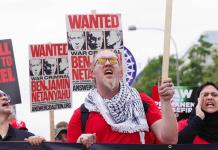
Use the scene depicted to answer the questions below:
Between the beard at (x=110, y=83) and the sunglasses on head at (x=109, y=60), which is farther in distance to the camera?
the sunglasses on head at (x=109, y=60)

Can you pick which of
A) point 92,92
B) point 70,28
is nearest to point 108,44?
point 70,28

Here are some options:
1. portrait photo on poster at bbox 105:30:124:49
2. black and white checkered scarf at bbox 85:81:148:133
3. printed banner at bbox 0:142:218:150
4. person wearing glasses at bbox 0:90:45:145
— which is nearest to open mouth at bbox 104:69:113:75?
black and white checkered scarf at bbox 85:81:148:133

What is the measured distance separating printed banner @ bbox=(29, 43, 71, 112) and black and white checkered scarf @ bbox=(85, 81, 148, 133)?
444cm

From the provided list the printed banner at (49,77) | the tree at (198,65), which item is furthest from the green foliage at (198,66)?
the printed banner at (49,77)

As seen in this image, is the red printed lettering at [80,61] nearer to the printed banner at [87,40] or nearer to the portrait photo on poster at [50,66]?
the printed banner at [87,40]

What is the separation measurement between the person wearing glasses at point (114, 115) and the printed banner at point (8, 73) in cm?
360

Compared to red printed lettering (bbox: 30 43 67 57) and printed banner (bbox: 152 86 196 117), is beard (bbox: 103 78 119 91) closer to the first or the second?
printed banner (bbox: 152 86 196 117)

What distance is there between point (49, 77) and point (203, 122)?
4.28 meters

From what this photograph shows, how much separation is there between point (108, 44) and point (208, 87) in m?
3.45

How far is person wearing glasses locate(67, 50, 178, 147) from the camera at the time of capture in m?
5.61

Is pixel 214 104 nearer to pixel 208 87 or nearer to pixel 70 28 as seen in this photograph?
pixel 208 87

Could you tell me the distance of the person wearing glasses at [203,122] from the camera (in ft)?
20.2

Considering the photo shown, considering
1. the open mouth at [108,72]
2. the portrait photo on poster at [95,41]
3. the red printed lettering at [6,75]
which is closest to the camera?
the open mouth at [108,72]

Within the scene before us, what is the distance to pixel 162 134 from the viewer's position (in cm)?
548
